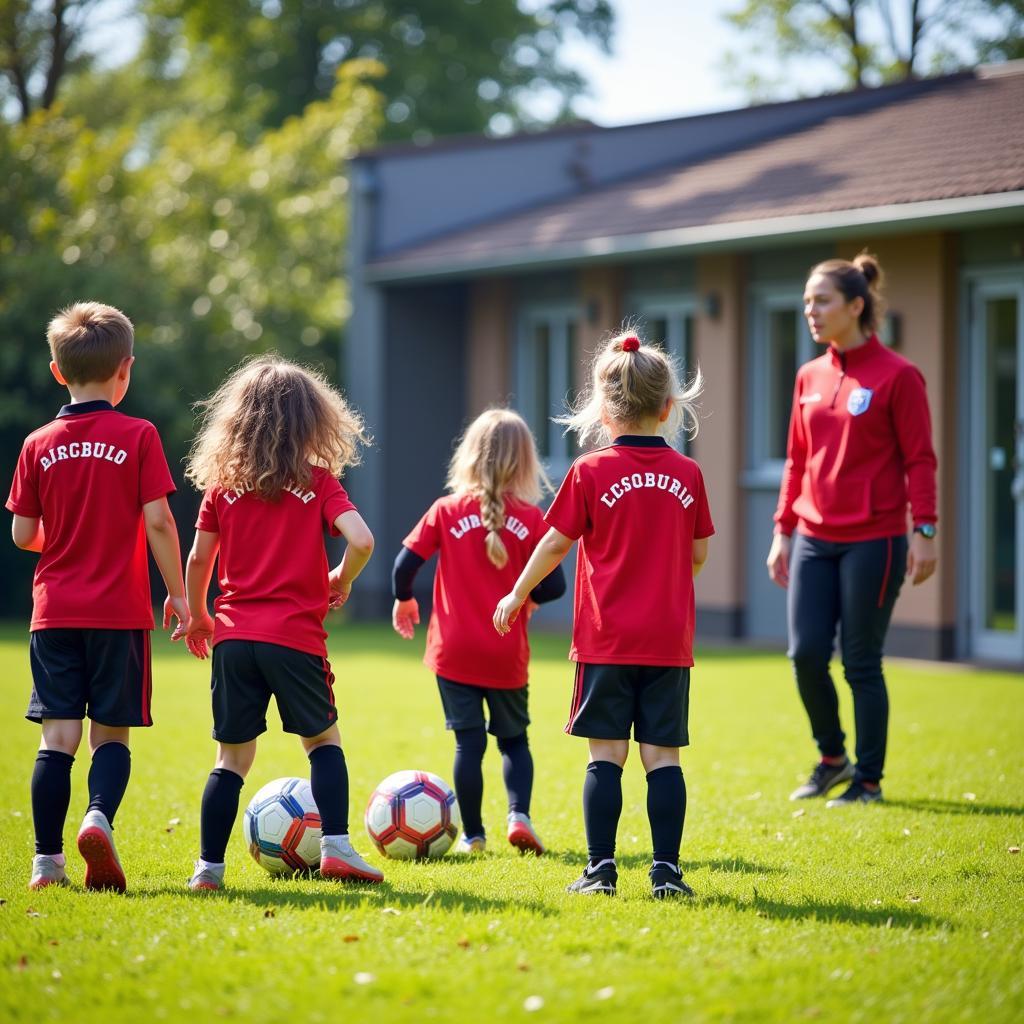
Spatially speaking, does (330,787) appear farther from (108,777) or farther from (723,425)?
(723,425)

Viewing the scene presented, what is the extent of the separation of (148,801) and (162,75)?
3314cm

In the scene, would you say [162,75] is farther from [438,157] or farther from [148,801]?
[148,801]

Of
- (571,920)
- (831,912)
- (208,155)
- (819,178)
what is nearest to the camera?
(571,920)

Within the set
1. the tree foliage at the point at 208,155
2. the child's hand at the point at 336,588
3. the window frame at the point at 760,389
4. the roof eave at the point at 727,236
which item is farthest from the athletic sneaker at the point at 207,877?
the tree foliage at the point at 208,155

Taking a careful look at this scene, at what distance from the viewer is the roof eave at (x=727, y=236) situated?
1175 cm

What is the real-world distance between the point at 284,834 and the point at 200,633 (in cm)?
79

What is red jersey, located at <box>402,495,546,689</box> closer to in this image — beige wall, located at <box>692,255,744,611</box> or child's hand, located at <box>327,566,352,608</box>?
child's hand, located at <box>327,566,352,608</box>

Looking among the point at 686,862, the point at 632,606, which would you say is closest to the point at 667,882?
the point at 686,862

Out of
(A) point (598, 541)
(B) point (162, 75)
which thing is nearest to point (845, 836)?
(A) point (598, 541)

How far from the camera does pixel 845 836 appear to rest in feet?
19.7

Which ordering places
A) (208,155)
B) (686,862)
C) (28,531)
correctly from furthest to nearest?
(208,155) < (686,862) < (28,531)

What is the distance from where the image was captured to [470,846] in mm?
5934

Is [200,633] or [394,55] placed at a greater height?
[394,55]

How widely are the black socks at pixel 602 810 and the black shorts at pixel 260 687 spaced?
0.94 metres
